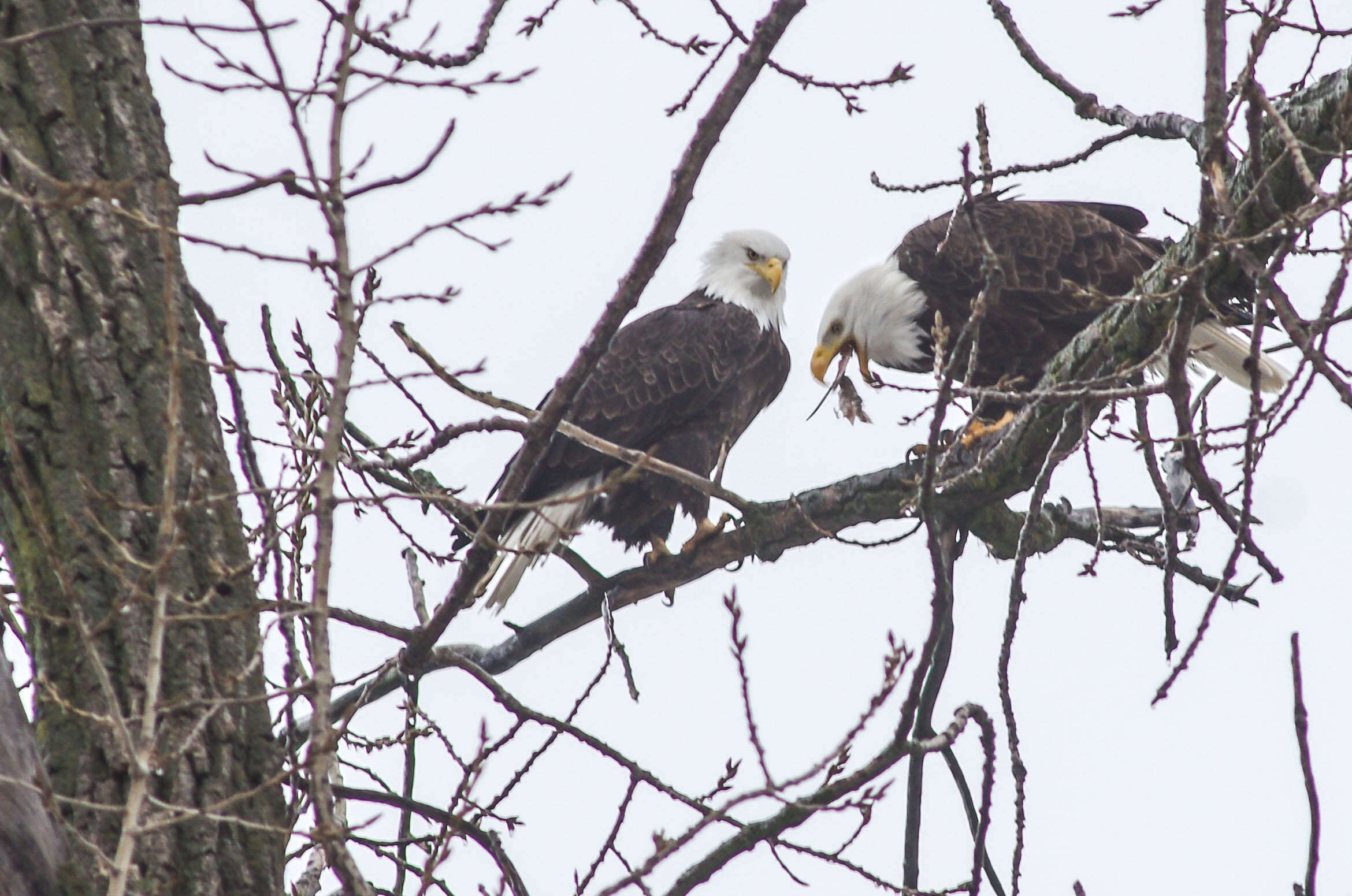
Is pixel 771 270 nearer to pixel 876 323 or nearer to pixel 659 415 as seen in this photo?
pixel 876 323

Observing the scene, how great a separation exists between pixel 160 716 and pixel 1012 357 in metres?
3.78

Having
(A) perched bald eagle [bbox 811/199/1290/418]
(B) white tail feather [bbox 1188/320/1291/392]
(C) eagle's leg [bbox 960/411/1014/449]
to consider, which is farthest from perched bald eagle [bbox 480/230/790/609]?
(B) white tail feather [bbox 1188/320/1291/392]

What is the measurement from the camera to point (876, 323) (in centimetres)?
564

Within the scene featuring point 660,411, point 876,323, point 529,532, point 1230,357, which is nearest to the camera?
point 1230,357

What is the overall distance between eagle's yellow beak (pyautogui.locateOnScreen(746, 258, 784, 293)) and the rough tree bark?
3.84 metres

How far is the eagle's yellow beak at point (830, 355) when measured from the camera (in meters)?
5.82

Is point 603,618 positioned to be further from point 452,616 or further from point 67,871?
point 67,871

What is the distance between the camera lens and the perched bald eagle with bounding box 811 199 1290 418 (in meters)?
4.87

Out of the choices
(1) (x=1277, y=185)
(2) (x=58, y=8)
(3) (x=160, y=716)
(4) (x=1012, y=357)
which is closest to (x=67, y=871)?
(3) (x=160, y=716)

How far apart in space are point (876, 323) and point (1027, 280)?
0.83 metres

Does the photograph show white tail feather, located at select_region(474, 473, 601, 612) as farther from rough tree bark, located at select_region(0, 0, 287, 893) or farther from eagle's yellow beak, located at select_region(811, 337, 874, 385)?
rough tree bark, located at select_region(0, 0, 287, 893)

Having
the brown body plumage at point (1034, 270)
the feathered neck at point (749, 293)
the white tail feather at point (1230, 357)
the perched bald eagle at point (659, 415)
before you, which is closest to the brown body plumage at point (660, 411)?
the perched bald eagle at point (659, 415)

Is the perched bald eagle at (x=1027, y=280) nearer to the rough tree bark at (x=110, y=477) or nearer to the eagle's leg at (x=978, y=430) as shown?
the eagle's leg at (x=978, y=430)

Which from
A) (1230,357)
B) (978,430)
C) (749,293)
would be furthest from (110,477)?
(749,293)
